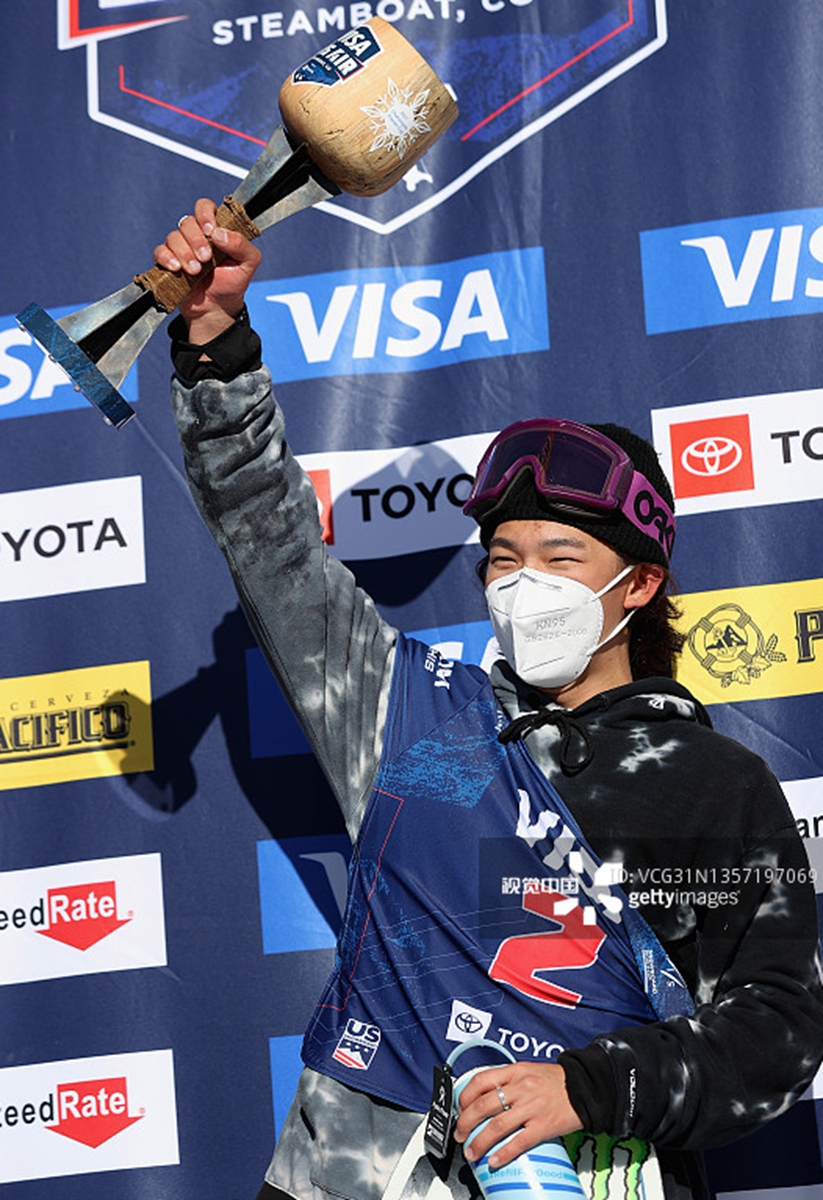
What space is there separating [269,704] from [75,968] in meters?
0.47

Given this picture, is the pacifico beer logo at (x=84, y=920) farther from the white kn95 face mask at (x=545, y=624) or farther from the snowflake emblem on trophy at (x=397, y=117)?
the snowflake emblem on trophy at (x=397, y=117)

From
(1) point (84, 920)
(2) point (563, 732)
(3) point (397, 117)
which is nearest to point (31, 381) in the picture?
(1) point (84, 920)

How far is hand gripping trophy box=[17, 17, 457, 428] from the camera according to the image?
1.71 meters

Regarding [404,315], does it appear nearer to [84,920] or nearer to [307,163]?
[307,163]

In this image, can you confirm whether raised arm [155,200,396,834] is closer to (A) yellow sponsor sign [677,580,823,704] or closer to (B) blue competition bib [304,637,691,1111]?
(B) blue competition bib [304,637,691,1111]

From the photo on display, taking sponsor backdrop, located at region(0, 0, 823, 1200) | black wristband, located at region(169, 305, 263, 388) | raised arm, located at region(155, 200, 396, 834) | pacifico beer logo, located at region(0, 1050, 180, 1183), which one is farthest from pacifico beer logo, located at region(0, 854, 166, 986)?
black wristband, located at region(169, 305, 263, 388)

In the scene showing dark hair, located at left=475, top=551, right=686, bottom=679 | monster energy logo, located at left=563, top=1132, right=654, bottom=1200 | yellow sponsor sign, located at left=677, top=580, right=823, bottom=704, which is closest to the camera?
monster energy logo, located at left=563, top=1132, right=654, bottom=1200

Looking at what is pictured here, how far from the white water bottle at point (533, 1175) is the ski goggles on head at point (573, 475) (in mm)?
713

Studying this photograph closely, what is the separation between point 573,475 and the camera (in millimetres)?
1840

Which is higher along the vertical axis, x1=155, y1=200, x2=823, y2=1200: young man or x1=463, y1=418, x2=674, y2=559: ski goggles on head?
x1=463, y1=418, x2=674, y2=559: ski goggles on head

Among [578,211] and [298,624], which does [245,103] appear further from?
[298,624]

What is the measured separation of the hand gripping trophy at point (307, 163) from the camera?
171 cm

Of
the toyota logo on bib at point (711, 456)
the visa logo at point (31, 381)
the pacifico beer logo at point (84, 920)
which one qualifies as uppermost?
the visa logo at point (31, 381)

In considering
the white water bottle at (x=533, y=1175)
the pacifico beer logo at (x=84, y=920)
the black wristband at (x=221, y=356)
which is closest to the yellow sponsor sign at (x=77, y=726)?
the pacifico beer logo at (x=84, y=920)
